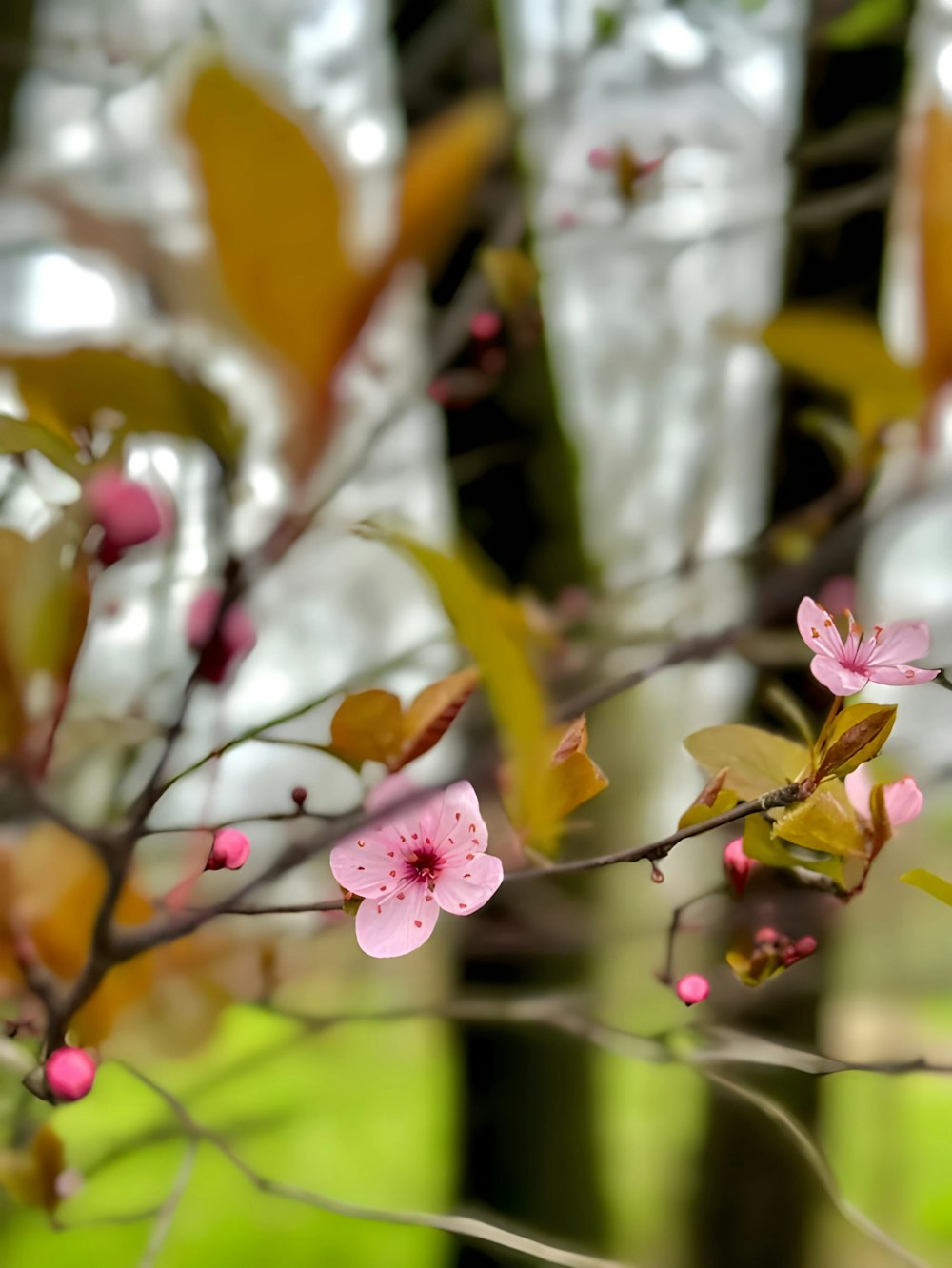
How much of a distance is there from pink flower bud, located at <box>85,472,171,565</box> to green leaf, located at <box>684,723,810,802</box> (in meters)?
0.15

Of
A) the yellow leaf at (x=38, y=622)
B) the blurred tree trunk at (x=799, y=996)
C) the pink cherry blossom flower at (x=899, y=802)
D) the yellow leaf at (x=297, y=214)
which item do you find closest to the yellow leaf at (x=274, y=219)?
the yellow leaf at (x=297, y=214)

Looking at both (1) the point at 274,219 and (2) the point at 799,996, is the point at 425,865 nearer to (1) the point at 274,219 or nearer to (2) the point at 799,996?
(1) the point at 274,219

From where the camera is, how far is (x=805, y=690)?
3.32 ft

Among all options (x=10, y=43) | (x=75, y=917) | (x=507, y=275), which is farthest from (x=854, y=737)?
(x=10, y=43)

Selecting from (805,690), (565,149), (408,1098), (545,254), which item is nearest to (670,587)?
(805,690)

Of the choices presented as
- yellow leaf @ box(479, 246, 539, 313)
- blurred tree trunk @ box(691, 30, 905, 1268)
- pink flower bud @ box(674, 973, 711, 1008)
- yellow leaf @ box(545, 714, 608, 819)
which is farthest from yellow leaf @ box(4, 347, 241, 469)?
blurred tree trunk @ box(691, 30, 905, 1268)

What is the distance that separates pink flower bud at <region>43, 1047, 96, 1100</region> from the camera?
25cm

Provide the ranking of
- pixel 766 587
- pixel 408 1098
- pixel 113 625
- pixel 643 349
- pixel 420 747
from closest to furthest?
pixel 420 747 → pixel 113 625 → pixel 766 587 → pixel 643 349 → pixel 408 1098

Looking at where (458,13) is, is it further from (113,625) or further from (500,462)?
(113,625)

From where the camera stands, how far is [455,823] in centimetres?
28

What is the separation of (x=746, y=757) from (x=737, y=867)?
5 cm

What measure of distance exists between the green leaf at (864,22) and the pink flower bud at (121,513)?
81cm

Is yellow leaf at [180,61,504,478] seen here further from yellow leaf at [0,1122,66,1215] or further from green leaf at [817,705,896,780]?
yellow leaf at [0,1122,66,1215]

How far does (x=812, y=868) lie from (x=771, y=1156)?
4.47 feet
